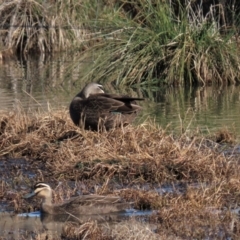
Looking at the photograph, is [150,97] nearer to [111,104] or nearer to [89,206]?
[111,104]

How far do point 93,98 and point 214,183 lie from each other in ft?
9.25

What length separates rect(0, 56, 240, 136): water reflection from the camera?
554 inches

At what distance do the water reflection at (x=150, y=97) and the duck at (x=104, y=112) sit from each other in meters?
1.12

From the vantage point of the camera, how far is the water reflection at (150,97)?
46.1 feet

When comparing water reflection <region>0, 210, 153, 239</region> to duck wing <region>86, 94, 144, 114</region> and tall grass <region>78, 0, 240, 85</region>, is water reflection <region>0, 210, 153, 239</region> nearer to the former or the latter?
duck wing <region>86, 94, 144, 114</region>

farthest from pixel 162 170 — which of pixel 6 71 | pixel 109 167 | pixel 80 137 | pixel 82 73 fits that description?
pixel 6 71

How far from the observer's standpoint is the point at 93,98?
37.7 feet

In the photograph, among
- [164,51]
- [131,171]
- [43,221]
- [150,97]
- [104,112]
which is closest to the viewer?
[43,221]

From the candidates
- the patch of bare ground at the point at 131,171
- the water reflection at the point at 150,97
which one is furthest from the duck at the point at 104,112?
the water reflection at the point at 150,97

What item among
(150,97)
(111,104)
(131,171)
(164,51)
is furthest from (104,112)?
(164,51)

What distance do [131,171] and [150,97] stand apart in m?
7.69

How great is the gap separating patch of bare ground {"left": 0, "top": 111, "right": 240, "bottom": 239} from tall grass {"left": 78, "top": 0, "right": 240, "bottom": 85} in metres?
6.45

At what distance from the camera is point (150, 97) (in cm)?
1731

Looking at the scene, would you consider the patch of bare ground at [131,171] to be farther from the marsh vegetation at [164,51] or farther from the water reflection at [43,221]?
the marsh vegetation at [164,51]
